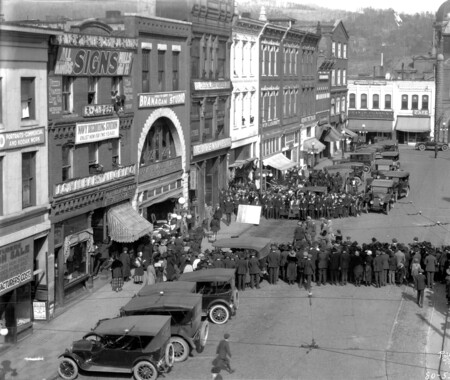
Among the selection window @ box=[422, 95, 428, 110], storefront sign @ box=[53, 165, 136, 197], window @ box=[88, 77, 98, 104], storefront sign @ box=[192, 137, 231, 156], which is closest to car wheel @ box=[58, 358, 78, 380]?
storefront sign @ box=[53, 165, 136, 197]

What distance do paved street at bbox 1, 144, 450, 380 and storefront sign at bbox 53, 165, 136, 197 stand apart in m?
3.79

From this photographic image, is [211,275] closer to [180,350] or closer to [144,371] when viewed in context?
[180,350]

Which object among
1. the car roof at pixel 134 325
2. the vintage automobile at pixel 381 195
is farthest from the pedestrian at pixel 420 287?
the vintage automobile at pixel 381 195

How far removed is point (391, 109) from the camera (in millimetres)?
91125

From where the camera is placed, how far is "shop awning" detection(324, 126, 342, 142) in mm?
75375

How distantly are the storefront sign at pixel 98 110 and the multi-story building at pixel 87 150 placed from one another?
4cm

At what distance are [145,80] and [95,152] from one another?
575 centimetres

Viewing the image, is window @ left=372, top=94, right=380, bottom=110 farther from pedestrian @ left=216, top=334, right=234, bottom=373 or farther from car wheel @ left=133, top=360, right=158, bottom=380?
car wheel @ left=133, top=360, right=158, bottom=380

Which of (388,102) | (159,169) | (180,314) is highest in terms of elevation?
(388,102)

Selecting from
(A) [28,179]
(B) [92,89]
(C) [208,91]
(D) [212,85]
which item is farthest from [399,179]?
(A) [28,179]

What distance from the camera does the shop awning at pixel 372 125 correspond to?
9056cm

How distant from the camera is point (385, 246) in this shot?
31188 millimetres

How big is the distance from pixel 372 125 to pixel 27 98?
2729 inches

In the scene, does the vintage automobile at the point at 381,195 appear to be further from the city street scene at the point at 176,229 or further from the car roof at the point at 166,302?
the car roof at the point at 166,302
